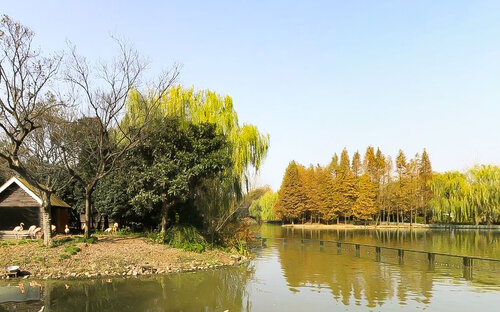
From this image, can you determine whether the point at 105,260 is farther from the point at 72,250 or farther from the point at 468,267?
the point at 468,267

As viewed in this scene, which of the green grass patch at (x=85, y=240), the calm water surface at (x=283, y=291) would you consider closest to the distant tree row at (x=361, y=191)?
the calm water surface at (x=283, y=291)

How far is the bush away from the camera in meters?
19.5

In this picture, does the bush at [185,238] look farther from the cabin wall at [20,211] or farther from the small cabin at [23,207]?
the cabin wall at [20,211]

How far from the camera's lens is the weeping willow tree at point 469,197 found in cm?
5281

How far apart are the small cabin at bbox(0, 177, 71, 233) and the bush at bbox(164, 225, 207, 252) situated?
7.29 m

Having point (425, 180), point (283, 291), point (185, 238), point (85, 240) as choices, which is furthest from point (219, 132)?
point (425, 180)

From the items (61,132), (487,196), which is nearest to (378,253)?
(61,132)

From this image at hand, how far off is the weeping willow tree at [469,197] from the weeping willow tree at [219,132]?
39.3 m

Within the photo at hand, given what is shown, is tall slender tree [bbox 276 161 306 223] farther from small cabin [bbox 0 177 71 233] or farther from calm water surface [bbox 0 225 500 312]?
calm water surface [bbox 0 225 500 312]

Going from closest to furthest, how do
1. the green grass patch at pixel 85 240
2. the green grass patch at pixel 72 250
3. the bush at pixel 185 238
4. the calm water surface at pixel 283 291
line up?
the calm water surface at pixel 283 291
the green grass patch at pixel 72 250
the green grass patch at pixel 85 240
the bush at pixel 185 238

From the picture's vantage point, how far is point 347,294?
40.8 feet

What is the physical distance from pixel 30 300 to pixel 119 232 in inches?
498

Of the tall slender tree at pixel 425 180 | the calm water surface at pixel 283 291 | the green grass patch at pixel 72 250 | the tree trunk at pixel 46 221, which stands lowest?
the calm water surface at pixel 283 291

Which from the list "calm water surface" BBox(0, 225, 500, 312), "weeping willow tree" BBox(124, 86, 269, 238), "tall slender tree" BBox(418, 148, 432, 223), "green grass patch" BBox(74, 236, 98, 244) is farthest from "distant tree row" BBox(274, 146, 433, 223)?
"green grass patch" BBox(74, 236, 98, 244)
